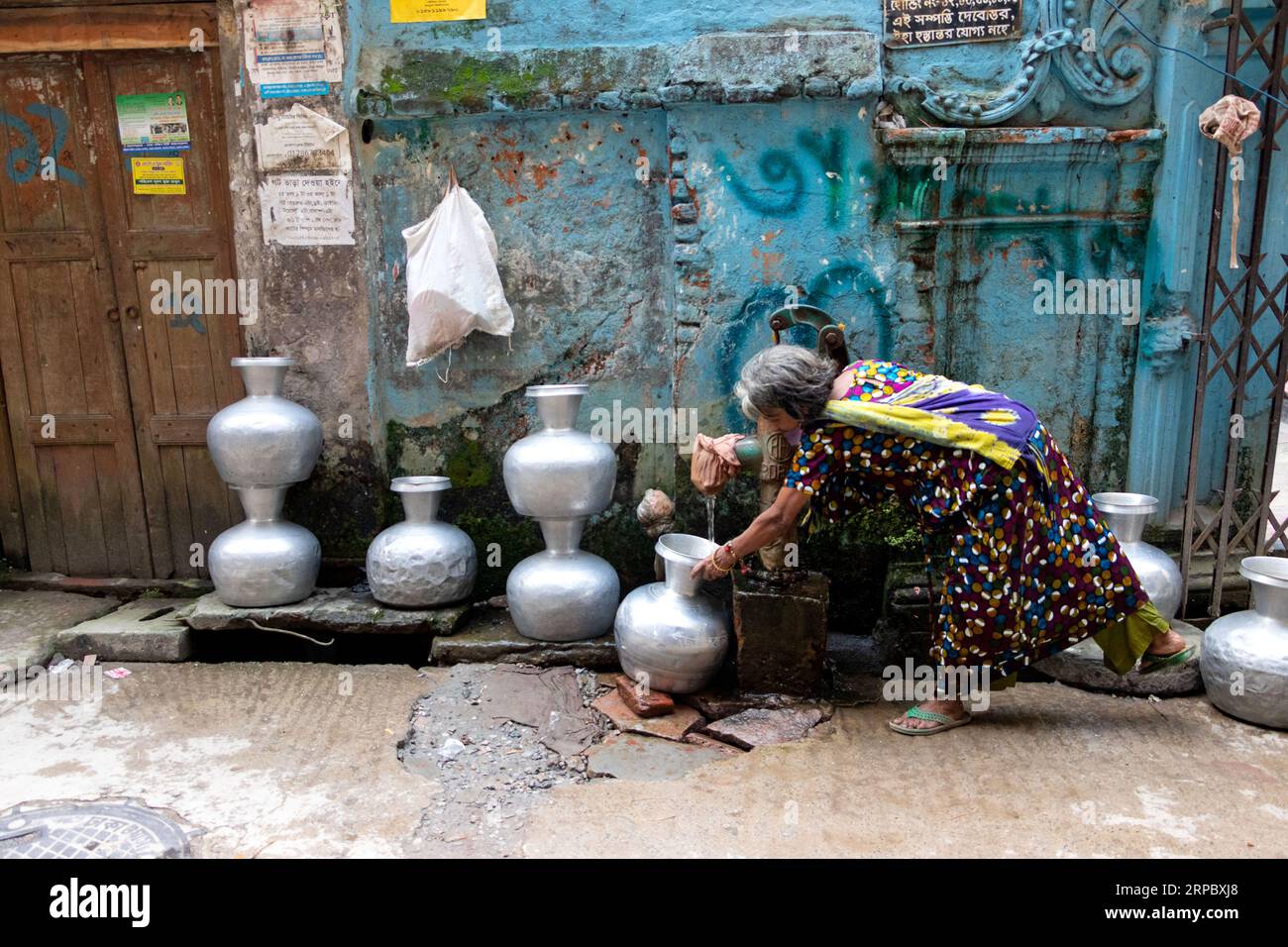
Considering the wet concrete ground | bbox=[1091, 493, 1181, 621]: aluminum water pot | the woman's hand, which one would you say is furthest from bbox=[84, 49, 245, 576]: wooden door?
bbox=[1091, 493, 1181, 621]: aluminum water pot

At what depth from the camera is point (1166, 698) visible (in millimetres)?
4129

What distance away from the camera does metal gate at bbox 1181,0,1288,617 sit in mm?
4242

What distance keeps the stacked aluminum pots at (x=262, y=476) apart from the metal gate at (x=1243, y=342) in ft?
13.4

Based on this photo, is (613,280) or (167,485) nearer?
(613,280)

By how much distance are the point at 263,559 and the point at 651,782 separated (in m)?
2.23

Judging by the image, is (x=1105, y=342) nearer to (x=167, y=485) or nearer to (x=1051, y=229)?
(x=1051, y=229)

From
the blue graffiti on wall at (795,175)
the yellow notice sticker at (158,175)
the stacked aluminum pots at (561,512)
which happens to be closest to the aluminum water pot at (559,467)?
the stacked aluminum pots at (561,512)

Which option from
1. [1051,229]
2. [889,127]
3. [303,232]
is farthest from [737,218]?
[303,232]

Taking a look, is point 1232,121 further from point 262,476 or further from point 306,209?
point 262,476

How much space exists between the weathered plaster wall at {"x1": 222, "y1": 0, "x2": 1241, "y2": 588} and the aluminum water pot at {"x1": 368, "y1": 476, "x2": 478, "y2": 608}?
1.49 feet

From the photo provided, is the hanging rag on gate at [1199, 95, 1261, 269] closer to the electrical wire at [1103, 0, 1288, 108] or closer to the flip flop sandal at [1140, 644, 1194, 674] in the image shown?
the electrical wire at [1103, 0, 1288, 108]

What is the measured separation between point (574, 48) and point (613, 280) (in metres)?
1.07

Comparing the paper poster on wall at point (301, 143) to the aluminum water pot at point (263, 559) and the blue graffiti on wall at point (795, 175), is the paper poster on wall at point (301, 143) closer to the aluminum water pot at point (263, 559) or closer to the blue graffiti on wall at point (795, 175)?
the aluminum water pot at point (263, 559)

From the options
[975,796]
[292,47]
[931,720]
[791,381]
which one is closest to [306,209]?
[292,47]
